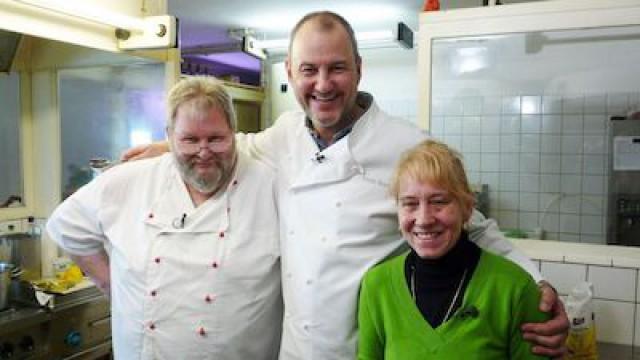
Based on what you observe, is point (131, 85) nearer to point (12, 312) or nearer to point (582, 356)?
point (12, 312)

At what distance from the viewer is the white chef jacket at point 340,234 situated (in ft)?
3.95

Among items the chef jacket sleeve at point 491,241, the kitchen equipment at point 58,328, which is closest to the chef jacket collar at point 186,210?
the chef jacket sleeve at point 491,241

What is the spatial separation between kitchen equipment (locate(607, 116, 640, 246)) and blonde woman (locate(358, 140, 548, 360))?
163cm

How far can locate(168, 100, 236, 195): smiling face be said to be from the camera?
1267mm

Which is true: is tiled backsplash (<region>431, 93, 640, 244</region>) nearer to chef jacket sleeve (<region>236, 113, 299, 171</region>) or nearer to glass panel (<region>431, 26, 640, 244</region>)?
glass panel (<region>431, 26, 640, 244</region>)

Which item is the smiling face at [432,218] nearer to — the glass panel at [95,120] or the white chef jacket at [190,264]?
the white chef jacket at [190,264]

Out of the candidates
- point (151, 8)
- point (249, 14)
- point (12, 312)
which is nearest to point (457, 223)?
point (151, 8)

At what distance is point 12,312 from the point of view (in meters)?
1.98

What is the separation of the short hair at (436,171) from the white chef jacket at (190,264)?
403 millimetres

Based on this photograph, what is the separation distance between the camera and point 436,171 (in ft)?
3.37

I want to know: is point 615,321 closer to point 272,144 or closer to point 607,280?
point 607,280

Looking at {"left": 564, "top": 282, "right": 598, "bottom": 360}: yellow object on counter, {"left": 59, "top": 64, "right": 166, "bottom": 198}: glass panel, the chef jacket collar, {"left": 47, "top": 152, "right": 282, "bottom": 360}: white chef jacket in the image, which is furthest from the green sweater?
{"left": 59, "top": 64, "right": 166, "bottom": 198}: glass panel

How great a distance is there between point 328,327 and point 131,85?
1678 millimetres

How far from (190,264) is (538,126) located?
209cm
